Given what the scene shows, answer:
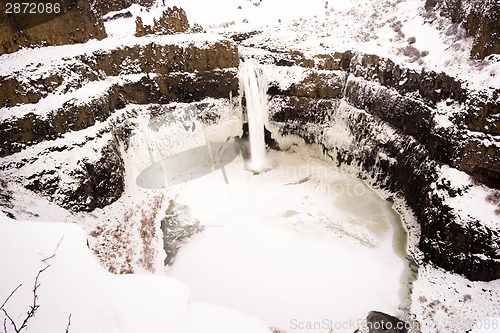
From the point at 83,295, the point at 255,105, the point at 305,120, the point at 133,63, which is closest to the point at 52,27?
the point at 133,63

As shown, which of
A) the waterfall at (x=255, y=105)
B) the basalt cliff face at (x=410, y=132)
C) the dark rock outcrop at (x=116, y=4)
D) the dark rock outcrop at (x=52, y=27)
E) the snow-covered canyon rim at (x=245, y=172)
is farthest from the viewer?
the dark rock outcrop at (x=116, y=4)

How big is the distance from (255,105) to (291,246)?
11450 millimetres

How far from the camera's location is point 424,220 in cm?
1284

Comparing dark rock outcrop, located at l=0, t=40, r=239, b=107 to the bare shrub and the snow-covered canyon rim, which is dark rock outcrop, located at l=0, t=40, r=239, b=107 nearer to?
the snow-covered canyon rim

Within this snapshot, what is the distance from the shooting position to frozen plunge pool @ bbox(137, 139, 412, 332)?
11.4 meters

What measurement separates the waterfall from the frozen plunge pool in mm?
2156

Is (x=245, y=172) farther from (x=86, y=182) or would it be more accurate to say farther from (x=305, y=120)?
(x=86, y=182)

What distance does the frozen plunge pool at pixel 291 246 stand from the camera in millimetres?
11406

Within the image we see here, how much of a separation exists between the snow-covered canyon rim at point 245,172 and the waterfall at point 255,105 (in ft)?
2.28

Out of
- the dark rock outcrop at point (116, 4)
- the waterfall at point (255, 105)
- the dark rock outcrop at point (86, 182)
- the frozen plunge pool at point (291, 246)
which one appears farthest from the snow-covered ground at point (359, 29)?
the dark rock outcrop at point (86, 182)

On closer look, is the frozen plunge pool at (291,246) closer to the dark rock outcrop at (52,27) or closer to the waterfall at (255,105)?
the waterfall at (255,105)

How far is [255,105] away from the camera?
20953 millimetres

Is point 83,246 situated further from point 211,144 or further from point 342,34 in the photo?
point 342,34

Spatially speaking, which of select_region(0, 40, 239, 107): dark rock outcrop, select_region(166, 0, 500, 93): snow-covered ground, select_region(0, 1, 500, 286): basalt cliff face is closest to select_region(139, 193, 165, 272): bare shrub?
select_region(0, 1, 500, 286): basalt cliff face
